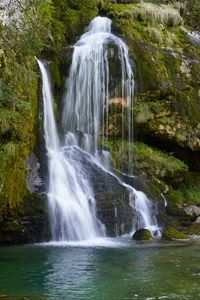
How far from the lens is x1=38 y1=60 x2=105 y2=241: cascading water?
14.5m

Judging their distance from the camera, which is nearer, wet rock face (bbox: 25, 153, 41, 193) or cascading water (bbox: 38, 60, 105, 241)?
Answer: cascading water (bbox: 38, 60, 105, 241)

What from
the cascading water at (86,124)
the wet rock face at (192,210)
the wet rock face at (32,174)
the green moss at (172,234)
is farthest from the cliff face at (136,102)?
the green moss at (172,234)

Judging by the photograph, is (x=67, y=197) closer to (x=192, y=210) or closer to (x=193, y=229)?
(x=193, y=229)

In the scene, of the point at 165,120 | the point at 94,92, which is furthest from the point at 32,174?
the point at 165,120

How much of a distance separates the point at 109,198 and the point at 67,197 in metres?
1.55

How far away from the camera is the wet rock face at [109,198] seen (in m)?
15.7

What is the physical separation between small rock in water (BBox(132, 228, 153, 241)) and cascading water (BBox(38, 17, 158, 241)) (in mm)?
1067

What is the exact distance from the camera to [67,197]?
50.8 feet

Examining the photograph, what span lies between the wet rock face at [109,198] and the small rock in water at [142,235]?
2.76ft

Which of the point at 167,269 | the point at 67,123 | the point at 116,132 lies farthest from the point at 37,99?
the point at 167,269

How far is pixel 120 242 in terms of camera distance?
14.2 meters

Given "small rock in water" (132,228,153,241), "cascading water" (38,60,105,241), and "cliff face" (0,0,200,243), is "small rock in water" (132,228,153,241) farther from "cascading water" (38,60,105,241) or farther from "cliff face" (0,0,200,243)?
"cliff face" (0,0,200,243)

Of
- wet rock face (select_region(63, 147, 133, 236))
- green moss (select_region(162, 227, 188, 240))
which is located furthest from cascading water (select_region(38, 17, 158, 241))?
green moss (select_region(162, 227, 188, 240))

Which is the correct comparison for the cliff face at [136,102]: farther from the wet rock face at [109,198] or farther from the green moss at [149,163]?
the wet rock face at [109,198]
